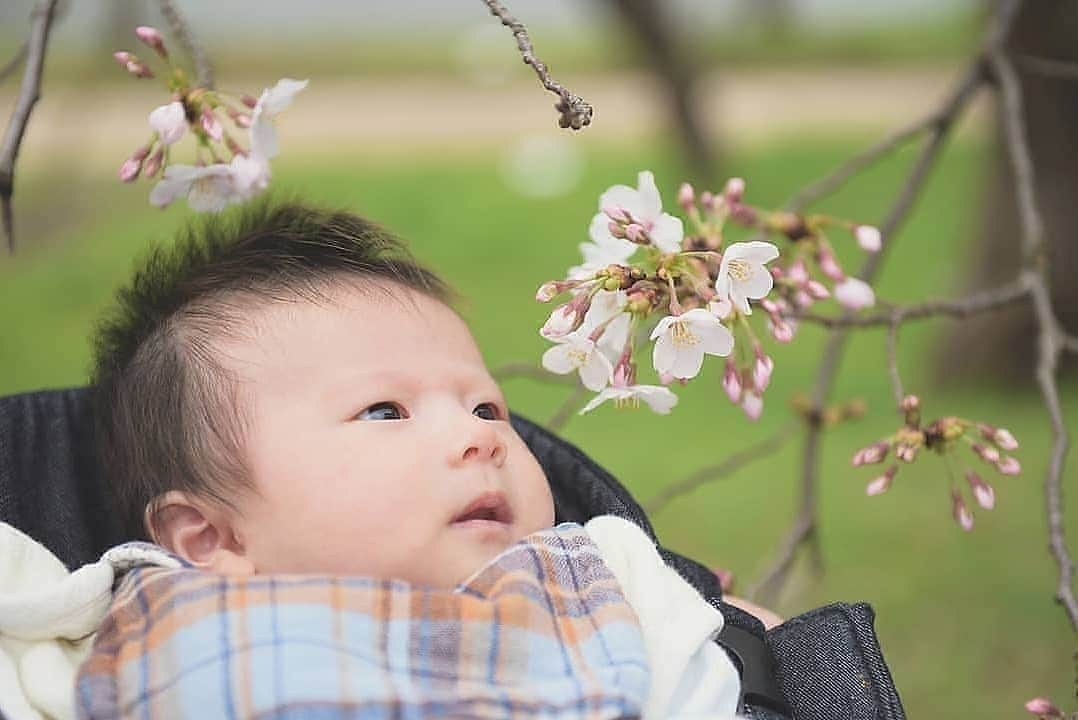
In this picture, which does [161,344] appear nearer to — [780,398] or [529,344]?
[780,398]

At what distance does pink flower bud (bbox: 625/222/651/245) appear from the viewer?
1659 mm

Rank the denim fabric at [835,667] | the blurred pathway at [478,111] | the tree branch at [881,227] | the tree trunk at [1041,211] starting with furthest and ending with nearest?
the blurred pathway at [478,111] → the tree trunk at [1041,211] → the tree branch at [881,227] → the denim fabric at [835,667]

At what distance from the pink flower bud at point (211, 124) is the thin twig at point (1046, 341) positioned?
115cm

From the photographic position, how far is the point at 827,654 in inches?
67.4

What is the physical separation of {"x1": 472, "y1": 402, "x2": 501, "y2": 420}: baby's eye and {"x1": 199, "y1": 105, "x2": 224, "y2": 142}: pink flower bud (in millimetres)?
477

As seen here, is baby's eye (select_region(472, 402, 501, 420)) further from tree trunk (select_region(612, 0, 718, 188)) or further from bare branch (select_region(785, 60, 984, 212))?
tree trunk (select_region(612, 0, 718, 188))

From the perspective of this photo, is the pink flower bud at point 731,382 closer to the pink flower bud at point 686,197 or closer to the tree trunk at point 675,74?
the pink flower bud at point 686,197

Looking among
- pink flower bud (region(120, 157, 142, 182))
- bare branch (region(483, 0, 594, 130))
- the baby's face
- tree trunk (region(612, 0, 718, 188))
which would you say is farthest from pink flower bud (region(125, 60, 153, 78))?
tree trunk (region(612, 0, 718, 188))

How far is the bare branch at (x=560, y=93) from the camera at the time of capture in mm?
1451

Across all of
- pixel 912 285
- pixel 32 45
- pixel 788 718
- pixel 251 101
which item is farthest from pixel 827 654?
pixel 912 285

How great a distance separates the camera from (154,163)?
1833mm

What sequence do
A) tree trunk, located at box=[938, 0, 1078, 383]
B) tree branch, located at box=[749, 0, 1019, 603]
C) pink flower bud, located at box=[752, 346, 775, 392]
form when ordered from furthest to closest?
tree trunk, located at box=[938, 0, 1078, 383] < tree branch, located at box=[749, 0, 1019, 603] < pink flower bud, located at box=[752, 346, 775, 392]

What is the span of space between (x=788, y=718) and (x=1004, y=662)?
1.70m

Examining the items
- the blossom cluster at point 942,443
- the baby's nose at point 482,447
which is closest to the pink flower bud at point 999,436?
the blossom cluster at point 942,443
